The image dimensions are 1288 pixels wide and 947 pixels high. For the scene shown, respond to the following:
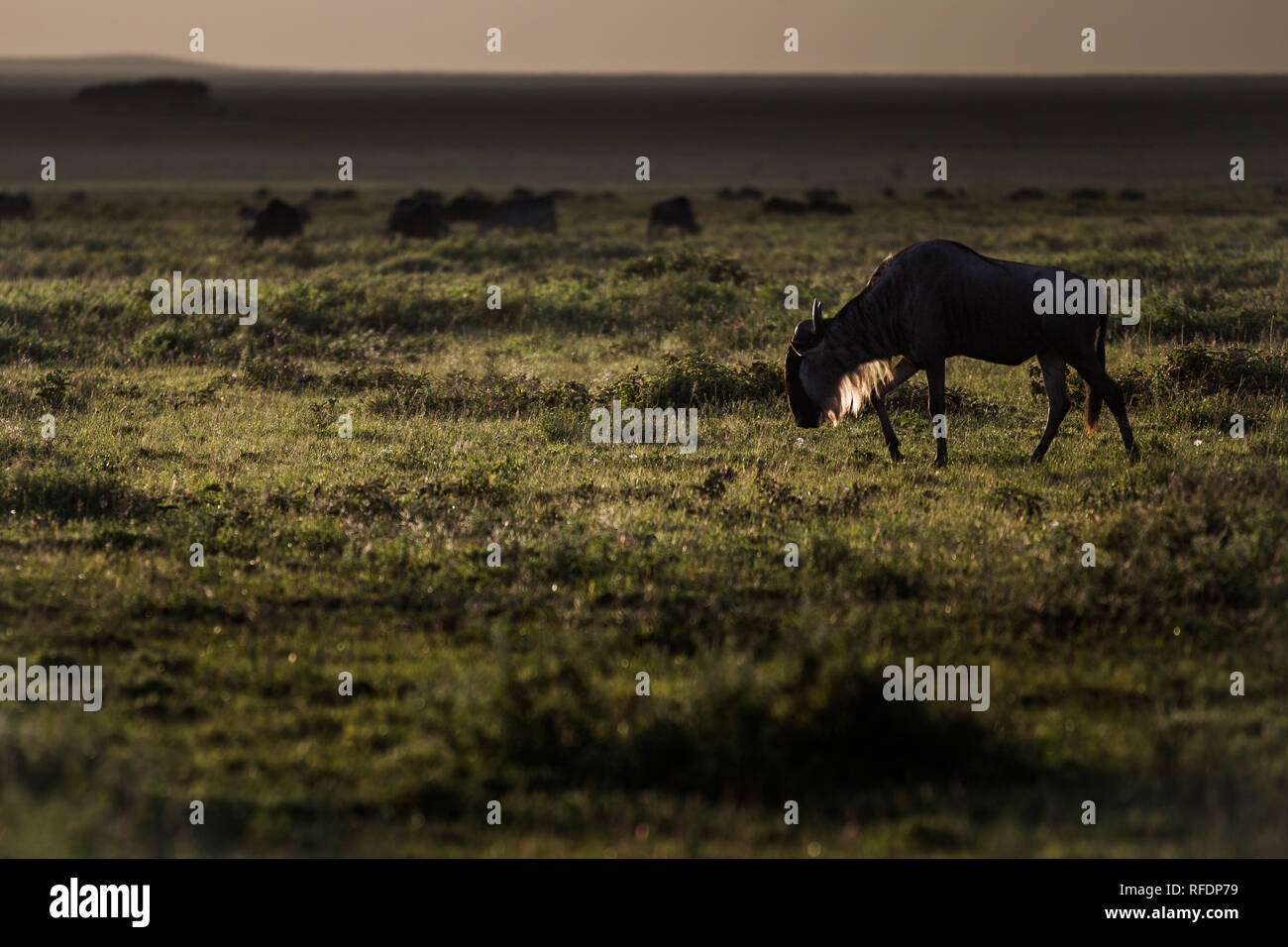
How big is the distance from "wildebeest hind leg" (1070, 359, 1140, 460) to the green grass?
0.94ft

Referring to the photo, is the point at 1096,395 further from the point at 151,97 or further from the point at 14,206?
the point at 151,97

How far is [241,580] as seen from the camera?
25.8 ft

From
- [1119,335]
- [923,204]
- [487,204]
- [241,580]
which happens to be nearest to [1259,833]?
[241,580]

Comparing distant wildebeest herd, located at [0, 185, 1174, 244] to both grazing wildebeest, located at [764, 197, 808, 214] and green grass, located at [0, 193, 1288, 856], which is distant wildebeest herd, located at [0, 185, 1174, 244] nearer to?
grazing wildebeest, located at [764, 197, 808, 214]

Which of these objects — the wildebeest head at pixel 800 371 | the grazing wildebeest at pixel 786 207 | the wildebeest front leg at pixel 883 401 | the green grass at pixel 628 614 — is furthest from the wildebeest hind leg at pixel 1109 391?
the grazing wildebeest at pixel 786 207

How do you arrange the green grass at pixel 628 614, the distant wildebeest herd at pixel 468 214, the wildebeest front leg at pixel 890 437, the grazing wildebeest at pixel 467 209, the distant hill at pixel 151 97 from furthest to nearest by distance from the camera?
the distant hill at pixel 151 97
the grazing wildebeest at pixel 467 209
the distant wildebeest herd at pixel 468 214
the wildebeest front leg at pixel 890 437
the green grass at pixel 628 614

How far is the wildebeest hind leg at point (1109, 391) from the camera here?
11.0m

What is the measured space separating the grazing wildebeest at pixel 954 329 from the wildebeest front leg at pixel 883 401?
0.01m

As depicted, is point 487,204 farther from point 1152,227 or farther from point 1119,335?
point 1119,335

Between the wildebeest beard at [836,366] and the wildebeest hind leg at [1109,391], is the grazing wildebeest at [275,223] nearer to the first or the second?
the wildebeest beard at [836,366]

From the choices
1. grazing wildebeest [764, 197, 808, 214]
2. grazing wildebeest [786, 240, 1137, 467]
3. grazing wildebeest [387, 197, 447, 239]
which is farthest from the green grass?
grazing wildebeest [764, 197, 808, 214]

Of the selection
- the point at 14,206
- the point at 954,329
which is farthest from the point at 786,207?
the point at 954,329

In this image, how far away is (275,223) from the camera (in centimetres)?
3603

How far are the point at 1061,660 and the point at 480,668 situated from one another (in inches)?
128
